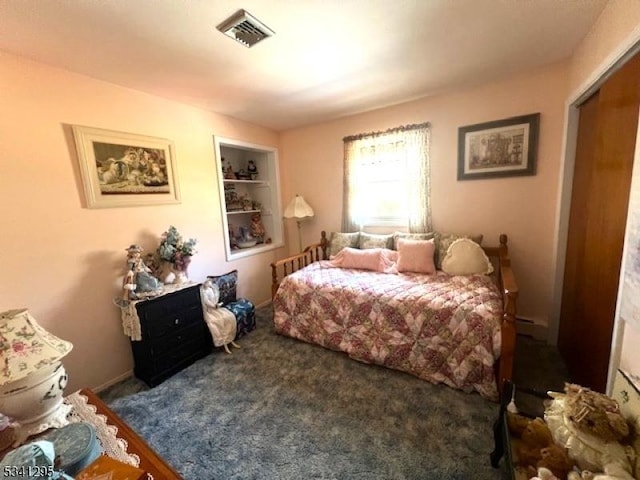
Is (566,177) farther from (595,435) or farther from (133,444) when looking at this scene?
(133,444)

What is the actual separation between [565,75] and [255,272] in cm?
357

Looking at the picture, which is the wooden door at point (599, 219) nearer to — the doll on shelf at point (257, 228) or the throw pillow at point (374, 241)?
the throw pillow at point (374, 241)

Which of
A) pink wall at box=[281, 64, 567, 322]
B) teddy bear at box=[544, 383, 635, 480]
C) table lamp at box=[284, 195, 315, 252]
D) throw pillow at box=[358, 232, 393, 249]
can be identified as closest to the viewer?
teddy bear at box=[544, 383, 635, 480]

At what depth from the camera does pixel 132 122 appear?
2166 mm

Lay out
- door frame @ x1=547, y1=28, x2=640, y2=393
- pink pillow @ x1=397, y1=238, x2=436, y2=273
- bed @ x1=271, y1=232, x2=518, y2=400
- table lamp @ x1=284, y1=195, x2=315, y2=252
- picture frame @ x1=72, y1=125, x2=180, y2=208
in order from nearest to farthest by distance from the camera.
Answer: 1. door frame @ x1=547, y1=28, x2=640, y2=393
2. bed @ x1=271, y1=232, x2=518, y2=400
3. picture frame @ x1=72, y1=125, x2=180, y2=208
4. pink pillow @ x1=397, y1=238, x2=436, y2=273
5. table lamp @ x1=284, y1=195, x2=315, y2=252

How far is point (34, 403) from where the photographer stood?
0.94m

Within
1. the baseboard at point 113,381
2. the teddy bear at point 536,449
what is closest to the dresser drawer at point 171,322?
the baseboard at point 113,381

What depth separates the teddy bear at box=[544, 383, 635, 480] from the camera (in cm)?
77

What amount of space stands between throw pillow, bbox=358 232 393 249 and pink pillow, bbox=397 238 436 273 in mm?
279

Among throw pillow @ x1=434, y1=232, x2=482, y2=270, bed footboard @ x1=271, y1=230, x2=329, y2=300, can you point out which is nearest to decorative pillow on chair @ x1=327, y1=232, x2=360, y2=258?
bed footboard @ x1=271, y1=230, x2=329, y2=300

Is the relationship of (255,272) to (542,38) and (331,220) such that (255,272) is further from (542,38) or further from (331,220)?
(542,38)

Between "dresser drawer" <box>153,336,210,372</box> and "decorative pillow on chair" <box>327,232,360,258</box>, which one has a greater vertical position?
"decorative pillow on chair" <box>327,232,360,258</box>

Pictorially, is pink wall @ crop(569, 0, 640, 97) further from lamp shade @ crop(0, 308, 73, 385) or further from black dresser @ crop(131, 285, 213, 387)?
black dresser @ crop(131, 285, 213, 387)

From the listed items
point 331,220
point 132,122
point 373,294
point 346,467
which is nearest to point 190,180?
point 132,122
